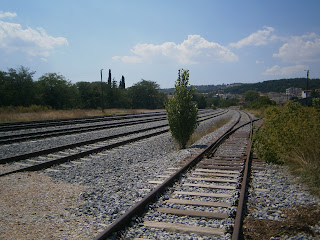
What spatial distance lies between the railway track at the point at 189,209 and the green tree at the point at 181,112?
5298mm

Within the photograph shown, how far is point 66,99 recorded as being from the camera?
51125 mm

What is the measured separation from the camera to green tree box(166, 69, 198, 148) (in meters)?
13.0

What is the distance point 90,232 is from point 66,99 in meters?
49.8

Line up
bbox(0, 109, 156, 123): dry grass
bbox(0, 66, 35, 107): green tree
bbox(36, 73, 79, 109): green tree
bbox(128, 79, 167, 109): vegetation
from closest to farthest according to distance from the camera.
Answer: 1. bbox(0, 109, 156, 123): dry grass
2. bbox(0, 66, 35, 107): green tree
3. bbox(36, 73, 79, 109): green tree
4. bbox(128, 79, 167, 109): vegetation

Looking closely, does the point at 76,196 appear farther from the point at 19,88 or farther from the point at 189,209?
the point at 19,88

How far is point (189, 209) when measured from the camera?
4.88 m

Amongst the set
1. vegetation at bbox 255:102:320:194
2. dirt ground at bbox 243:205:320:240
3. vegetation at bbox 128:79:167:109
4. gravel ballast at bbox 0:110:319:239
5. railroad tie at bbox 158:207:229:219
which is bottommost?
dirt ground at bbox 243:205:320:240

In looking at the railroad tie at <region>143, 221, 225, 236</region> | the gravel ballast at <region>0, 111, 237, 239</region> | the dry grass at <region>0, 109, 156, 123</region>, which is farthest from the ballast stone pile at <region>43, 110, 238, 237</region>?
the dry grass at <region>0, 109, 156, 123</region>

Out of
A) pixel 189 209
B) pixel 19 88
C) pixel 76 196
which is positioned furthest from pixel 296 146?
pixel 19 88

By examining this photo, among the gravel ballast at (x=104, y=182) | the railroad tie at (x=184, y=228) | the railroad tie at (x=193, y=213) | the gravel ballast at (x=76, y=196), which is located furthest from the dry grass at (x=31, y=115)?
the railroad tie at (x=184, y=228)

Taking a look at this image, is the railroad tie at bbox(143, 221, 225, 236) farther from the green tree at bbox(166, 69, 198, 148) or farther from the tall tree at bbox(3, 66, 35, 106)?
the tall tree at bbox(3, 66, 35, 106)

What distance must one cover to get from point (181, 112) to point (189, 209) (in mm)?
8425

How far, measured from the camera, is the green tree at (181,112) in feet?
42.7

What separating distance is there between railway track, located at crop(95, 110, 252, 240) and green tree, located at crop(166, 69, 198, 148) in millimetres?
5298
